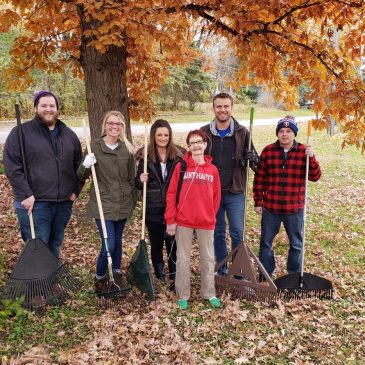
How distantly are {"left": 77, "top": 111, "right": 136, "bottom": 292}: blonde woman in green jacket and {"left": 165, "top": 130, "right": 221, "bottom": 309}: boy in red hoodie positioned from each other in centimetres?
53

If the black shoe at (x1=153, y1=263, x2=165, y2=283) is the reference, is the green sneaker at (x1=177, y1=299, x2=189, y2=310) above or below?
below

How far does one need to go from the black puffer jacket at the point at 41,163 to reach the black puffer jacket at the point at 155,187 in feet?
2.53

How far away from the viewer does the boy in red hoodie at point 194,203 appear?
179 inches

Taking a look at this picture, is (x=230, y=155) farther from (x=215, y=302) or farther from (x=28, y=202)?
(x=28, y=202)

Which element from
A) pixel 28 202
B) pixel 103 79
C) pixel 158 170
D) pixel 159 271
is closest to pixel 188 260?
pixel 159 271

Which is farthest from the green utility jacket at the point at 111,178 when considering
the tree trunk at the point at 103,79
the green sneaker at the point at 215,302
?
the tree trunk at the point at 103,79

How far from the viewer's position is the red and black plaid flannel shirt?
16.5 ft

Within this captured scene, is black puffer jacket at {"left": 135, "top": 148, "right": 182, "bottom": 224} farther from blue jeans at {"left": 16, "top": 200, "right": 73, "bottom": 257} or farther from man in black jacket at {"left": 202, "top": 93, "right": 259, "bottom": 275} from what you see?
blue jeans at {"left": 16, "top": 200, "right": 73, "bottom": 257}

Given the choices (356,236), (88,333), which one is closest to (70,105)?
(356,236)

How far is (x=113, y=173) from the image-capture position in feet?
15.4

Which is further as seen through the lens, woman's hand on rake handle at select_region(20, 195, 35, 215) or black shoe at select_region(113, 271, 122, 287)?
black shoe at select_region(113, 271, 122, 287)

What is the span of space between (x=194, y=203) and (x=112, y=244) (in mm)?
1103

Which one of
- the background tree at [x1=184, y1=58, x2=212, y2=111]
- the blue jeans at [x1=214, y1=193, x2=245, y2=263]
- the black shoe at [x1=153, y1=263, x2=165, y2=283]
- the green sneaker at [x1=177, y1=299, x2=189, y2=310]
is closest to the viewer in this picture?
the green sneaker at [x1=177, y1=299, x2=189, y2=310]

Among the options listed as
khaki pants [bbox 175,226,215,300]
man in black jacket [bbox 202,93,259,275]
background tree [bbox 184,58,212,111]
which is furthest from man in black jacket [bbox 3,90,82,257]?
background tree [bbox 184,58,212,111]
